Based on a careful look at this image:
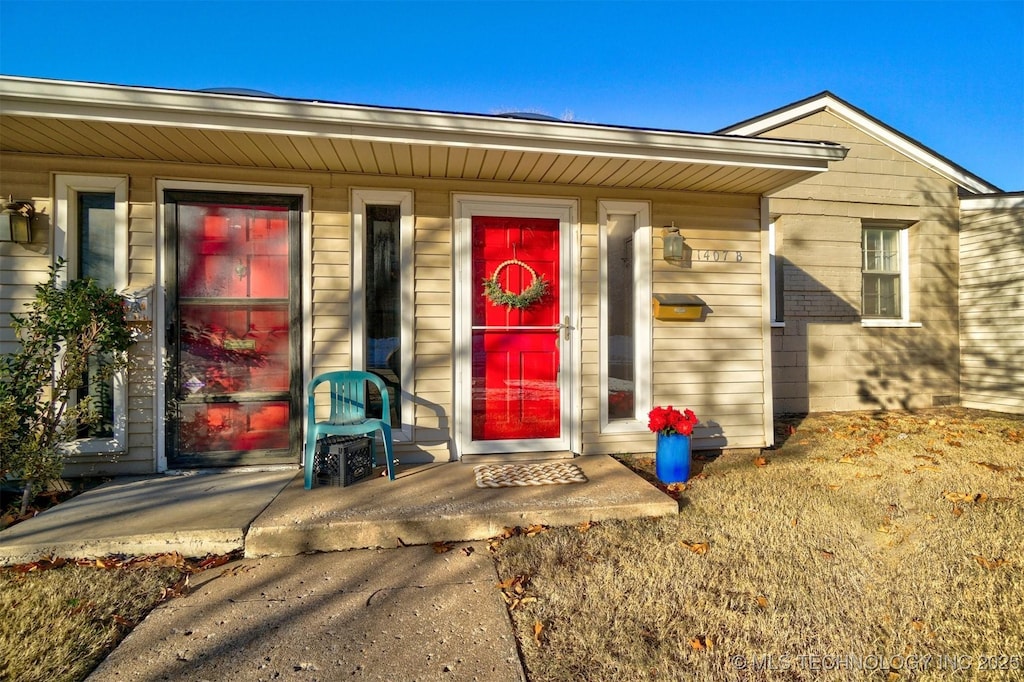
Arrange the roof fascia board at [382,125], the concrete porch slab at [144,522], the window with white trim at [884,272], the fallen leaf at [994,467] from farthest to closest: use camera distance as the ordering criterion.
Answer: the window with white trim at [884,272], the fallen leaf at [994,467], the roof fascia board at [382,125], the concrete porch slab at [144,522]

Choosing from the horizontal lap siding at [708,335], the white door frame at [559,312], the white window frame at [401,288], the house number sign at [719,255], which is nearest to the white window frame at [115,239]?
the white window frame at [401,288]

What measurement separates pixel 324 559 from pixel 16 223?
→ 3.13 meters

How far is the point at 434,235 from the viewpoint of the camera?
12.5 feet

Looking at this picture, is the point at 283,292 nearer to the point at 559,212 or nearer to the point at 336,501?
the point at 336,501

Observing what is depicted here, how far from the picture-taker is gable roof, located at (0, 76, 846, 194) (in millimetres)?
2799

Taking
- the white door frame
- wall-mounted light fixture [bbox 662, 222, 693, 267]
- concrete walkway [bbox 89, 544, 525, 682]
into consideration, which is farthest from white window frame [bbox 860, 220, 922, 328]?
concrete walkway [bbox 89, 544, 525, 682]

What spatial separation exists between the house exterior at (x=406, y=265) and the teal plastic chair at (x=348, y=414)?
0.57ft

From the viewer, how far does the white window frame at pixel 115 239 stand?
3.37 meters

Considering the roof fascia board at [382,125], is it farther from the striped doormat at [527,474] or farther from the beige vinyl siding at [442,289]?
the striped doormat at [527,474]

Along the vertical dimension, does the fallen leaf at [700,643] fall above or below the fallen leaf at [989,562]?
below

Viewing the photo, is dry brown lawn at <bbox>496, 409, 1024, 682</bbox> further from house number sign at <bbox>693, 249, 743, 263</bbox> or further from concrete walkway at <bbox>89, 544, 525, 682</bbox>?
house number sign at <bbox>693, 249, 743, 263</bbox>

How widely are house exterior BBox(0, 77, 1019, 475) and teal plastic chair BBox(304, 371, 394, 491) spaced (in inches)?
6.8

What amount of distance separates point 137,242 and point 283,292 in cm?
101

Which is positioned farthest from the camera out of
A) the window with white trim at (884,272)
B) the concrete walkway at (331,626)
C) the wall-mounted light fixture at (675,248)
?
the window with white trim at (884,272)
